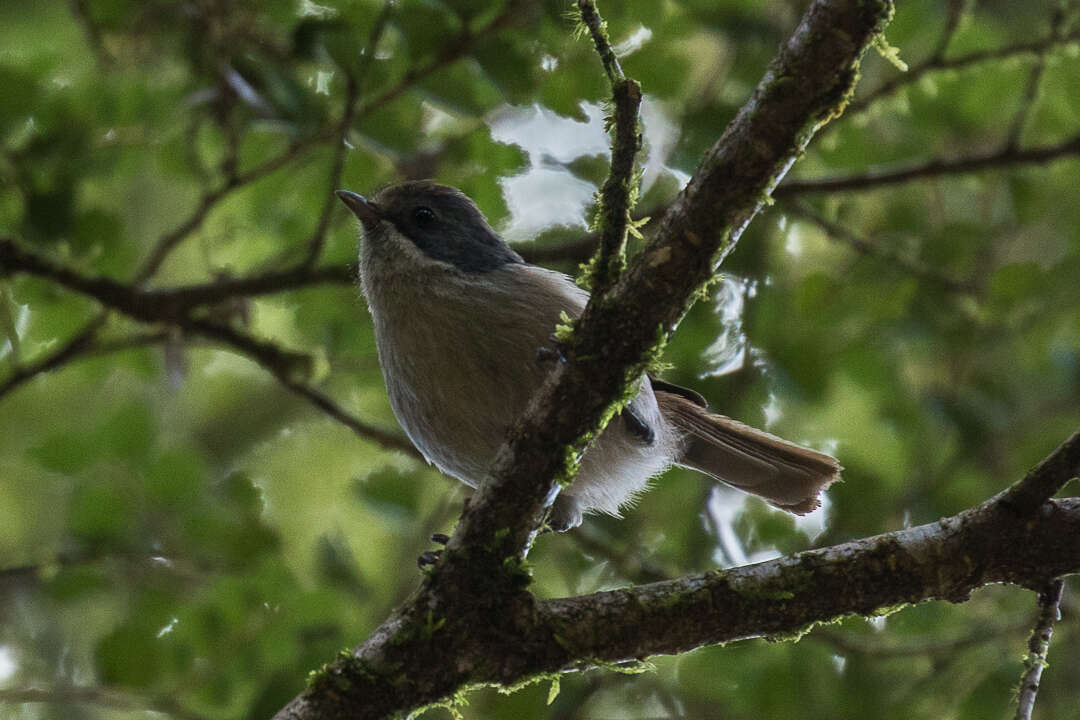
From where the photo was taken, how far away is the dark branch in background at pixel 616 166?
241cm

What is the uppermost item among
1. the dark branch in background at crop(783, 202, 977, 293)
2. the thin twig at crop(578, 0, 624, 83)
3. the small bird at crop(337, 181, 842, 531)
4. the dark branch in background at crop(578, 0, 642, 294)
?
the dark branch in background at crop(783, 202, 977, 293)

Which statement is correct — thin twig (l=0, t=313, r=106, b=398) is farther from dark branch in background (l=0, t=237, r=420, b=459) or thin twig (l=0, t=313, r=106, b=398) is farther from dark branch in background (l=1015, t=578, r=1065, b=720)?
dark branch in background (l=1015, t=578, r=1065, b=720)

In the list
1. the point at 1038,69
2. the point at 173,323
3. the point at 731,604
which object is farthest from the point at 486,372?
the point at 1038,69

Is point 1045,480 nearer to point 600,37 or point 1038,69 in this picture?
point 600,37

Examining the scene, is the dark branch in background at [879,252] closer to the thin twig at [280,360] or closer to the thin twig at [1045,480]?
the thin twig at [280,360]

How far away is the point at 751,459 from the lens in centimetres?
427

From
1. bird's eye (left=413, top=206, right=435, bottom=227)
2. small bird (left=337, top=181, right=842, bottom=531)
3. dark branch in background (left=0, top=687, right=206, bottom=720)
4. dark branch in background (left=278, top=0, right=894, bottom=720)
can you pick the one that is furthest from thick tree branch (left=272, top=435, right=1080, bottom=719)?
bird's eye (left=413, top=206, right=435, bottom=227)

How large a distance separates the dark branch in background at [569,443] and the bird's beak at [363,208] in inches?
68.7

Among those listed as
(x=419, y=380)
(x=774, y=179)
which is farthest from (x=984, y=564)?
(x=419, y=380)

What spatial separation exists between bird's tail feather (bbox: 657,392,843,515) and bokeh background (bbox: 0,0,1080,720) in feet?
2.11

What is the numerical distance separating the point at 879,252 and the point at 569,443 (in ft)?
10.1

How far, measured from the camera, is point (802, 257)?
6625 mm

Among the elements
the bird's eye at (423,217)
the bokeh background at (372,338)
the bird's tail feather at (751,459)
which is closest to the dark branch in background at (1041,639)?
the bird's tail feather at (751,459)

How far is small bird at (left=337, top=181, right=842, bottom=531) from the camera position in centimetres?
355
